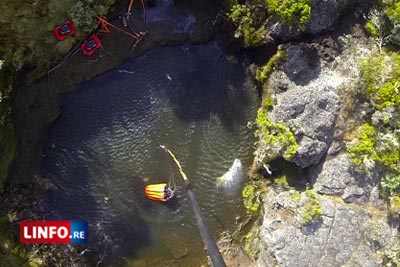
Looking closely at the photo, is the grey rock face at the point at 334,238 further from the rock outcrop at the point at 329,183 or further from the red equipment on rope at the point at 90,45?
the red equipment on rope at the point at 90,45

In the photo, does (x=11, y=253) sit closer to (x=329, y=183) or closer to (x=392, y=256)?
(x=329, y=183)

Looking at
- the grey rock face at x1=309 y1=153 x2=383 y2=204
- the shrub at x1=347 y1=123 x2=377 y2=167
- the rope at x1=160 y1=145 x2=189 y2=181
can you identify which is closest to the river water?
the rope at x1=160 y1=145 x2=189 y2=181

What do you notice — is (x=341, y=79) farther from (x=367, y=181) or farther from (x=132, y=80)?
(x=132, y=80)

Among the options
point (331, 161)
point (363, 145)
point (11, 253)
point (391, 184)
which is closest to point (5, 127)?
point (11, 253)

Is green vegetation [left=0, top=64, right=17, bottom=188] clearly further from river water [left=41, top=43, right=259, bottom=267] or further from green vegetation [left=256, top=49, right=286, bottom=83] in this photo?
green vegetation [left=256, top=49, right=286, bottom=83]

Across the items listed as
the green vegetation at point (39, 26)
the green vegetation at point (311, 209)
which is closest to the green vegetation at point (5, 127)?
the green vegetation at point (39, 26)
